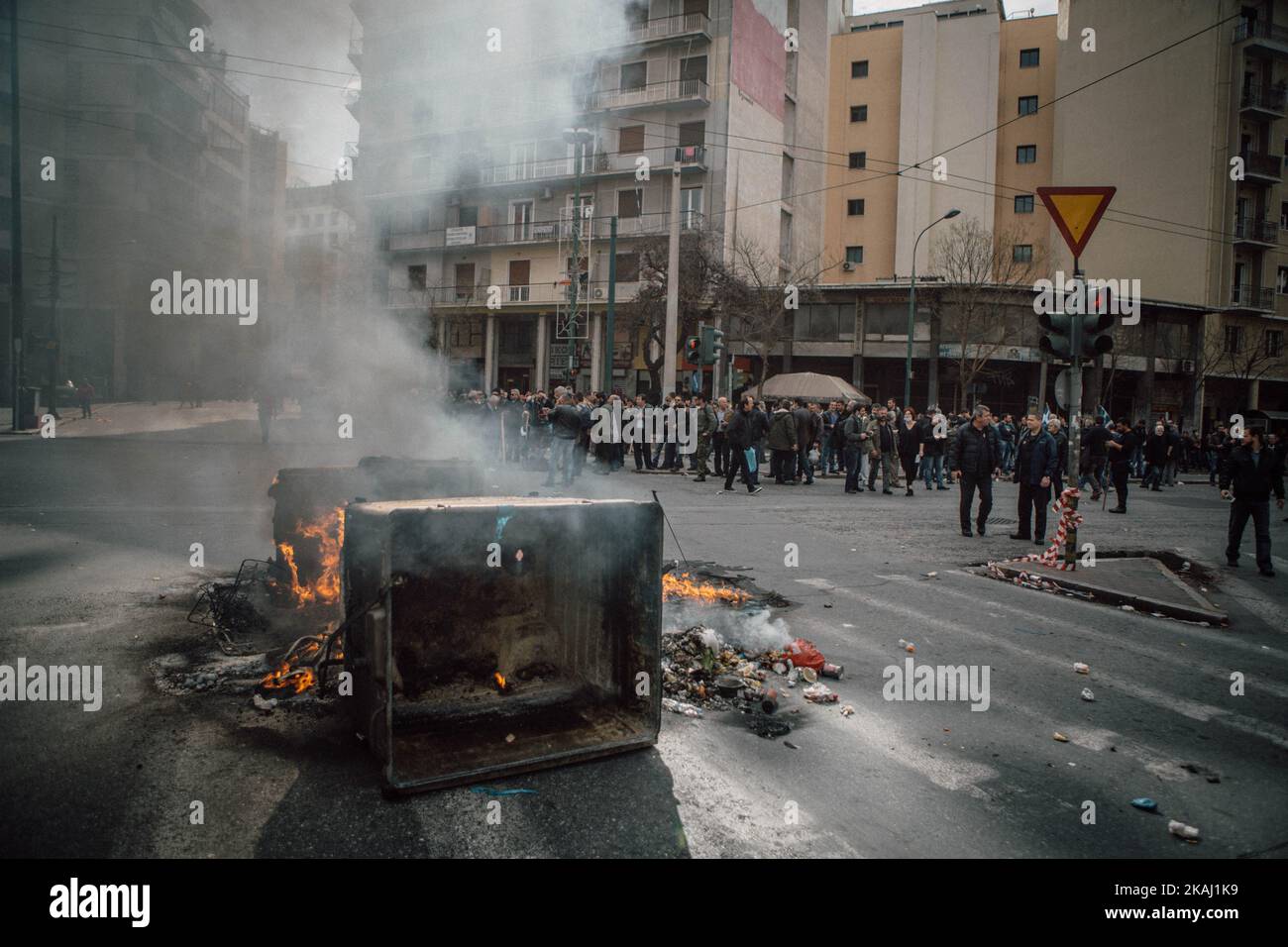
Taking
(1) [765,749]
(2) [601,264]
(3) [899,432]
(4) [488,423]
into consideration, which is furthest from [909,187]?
(1) [765,749]

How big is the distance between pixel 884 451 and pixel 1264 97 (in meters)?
35.6

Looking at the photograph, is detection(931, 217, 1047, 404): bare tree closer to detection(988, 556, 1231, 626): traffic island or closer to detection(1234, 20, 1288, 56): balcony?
detection(1234, 20, 1288, 56): balcony

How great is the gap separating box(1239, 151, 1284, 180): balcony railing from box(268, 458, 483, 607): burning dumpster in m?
44.8

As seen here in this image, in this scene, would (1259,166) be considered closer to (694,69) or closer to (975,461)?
(694,69)

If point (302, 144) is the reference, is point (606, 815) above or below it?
below

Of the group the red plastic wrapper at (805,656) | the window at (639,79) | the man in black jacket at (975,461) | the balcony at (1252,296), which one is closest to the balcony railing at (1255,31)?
the balcony at (1252,296)

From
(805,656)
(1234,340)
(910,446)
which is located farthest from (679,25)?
(1234,340)

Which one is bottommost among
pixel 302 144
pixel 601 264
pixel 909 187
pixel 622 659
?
pixel 622 659

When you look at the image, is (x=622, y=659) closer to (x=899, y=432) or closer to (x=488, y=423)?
(x=488, y=423)

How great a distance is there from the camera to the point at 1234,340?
37531mm

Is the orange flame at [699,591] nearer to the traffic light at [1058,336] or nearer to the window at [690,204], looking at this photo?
the traffic light at [1058,336]

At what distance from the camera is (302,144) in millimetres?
7980

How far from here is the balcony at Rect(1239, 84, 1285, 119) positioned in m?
36.9
